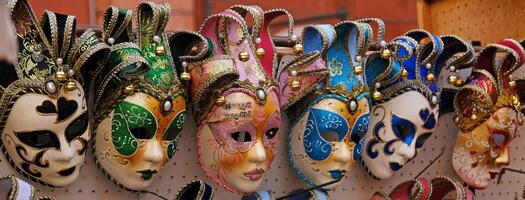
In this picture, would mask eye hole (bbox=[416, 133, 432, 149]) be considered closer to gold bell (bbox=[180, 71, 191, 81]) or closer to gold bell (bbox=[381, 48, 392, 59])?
gold bell (bbox=[381, 48, 392, 59])

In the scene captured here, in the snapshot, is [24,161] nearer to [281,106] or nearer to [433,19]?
[281,106]

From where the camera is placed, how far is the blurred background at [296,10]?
2604mm

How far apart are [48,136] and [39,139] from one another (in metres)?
0.01

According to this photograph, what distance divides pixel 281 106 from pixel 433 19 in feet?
3.04

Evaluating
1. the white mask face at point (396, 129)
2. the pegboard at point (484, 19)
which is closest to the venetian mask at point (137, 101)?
the white mask face at point (396, 129)

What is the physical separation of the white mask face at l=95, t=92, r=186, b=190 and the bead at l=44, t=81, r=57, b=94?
0.37 feet

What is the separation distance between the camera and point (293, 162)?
4.25 ft

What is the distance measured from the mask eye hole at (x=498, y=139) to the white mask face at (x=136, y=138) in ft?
2.31

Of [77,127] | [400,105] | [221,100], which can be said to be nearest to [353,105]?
[400,105]

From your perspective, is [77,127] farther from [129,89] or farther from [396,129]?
[396,129]

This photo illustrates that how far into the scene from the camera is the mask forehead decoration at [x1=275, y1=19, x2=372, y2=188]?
1.23 metres

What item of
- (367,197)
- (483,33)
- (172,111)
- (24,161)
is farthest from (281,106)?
(483,33)

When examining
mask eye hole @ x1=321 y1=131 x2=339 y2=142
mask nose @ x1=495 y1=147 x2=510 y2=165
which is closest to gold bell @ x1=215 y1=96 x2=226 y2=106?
mask eye hole @ x1=321 y1=131 x2=339 y2=142

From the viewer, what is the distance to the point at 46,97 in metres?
0.97
